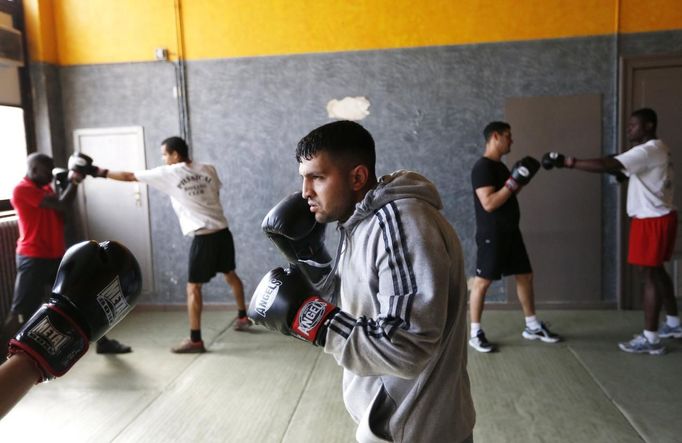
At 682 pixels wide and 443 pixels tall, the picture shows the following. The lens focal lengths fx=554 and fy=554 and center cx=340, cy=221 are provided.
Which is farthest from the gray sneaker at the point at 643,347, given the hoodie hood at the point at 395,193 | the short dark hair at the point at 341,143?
the short dark hair at the point at 341,143

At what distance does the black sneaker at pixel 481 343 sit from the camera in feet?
12.4

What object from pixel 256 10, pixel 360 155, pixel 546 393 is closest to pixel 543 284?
pixel 546 393

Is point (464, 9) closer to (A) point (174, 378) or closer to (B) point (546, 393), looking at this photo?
(B) point (546, 393)

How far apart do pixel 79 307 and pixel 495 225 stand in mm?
3012

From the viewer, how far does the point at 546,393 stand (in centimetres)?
309

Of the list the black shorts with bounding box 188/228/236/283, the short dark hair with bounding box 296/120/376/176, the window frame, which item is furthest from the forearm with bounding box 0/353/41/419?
the window frame

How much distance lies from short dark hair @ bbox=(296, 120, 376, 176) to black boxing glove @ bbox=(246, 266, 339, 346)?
0.30 metres

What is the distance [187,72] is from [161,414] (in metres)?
3.07

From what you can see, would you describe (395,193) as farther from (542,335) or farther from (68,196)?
(68,196)

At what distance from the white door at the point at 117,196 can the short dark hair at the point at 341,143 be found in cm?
410

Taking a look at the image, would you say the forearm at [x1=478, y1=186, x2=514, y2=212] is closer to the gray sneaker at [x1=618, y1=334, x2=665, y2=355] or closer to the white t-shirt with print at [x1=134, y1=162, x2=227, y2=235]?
the gray sneaker at [x1=618, y1=334, x2=665, y2=355]

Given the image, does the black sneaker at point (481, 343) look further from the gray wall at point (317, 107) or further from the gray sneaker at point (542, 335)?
the gray wall at point (317, 107)

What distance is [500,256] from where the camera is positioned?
148 inches

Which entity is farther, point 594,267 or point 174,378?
point 594,267
